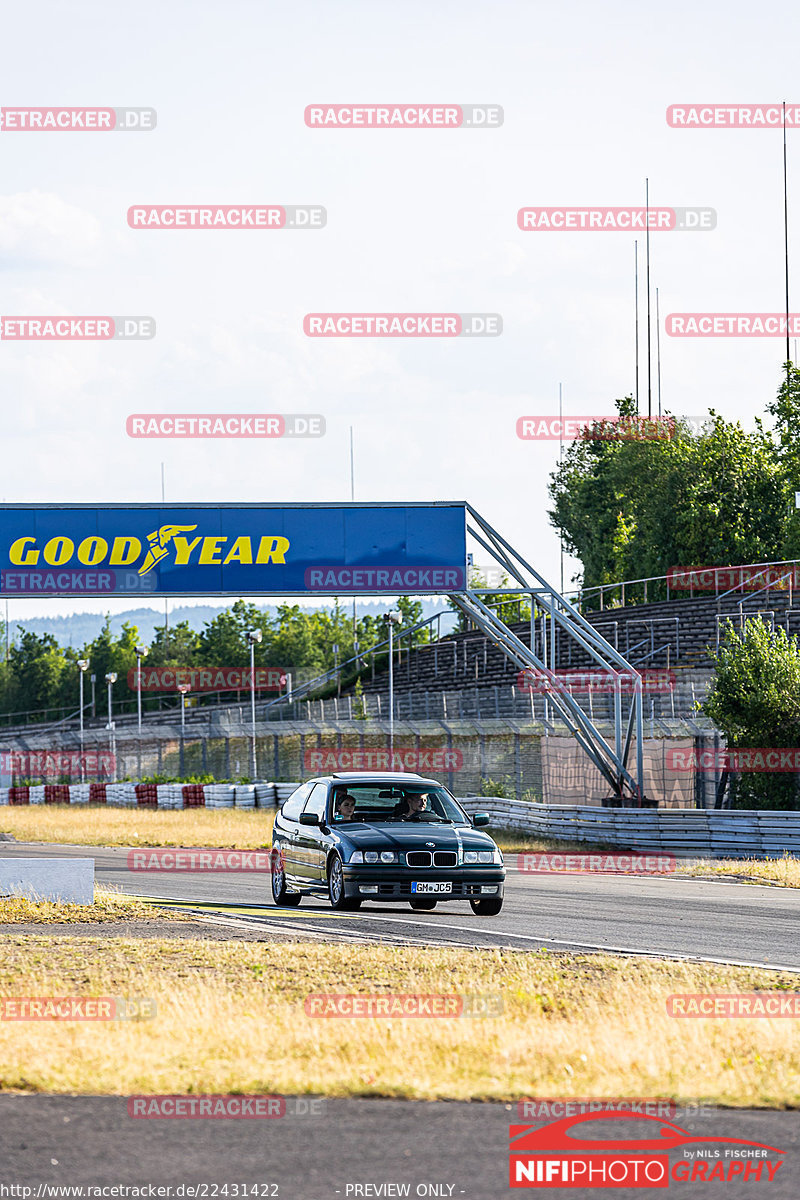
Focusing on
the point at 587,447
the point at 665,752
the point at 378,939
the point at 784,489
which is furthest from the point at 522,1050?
the point at 587,447

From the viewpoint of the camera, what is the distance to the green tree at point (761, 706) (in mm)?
29312

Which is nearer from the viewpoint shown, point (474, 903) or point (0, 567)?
point (474, 903)

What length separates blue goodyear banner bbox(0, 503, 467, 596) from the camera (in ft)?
93.3

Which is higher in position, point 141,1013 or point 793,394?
point 793,394

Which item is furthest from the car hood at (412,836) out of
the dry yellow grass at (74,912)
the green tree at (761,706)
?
the green tree at (761,706)

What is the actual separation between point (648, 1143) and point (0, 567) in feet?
77.9

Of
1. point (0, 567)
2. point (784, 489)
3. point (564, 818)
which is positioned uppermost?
point (784, 489)

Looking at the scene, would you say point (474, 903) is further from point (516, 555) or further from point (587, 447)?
point (587, 447)

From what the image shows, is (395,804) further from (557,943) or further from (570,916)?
(557,943)

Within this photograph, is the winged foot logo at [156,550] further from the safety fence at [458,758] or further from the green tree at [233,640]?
the green tree at [233,640]

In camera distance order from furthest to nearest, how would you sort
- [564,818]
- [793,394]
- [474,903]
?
[793,394] → [564,818] → [474,903]

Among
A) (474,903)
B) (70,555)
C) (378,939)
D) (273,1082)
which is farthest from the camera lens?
(70,555)

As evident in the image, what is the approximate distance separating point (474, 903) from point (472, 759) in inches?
835

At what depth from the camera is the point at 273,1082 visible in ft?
25.2
